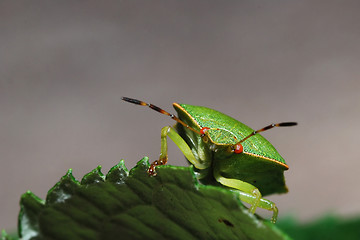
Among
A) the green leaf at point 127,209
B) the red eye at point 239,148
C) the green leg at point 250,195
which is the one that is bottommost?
the green leaf at point 127,209

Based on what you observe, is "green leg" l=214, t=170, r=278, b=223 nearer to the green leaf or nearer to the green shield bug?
the green shield bug

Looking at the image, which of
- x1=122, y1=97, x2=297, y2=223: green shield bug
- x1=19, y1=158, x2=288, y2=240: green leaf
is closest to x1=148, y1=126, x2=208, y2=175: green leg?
x1=122, y1=97, x2=297, y2=223: green shield bug

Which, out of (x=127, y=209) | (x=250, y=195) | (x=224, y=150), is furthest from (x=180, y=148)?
(x=127, y=209)

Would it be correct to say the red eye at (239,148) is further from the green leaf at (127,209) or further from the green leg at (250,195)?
the green leaf at (127,209)

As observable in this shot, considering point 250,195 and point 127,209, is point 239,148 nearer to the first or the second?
point 250,195

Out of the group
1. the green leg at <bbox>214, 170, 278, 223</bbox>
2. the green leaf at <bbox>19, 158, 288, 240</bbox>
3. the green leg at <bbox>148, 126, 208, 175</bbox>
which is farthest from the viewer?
the green leg at <bbox>148, 126, 208, 175</bbox>

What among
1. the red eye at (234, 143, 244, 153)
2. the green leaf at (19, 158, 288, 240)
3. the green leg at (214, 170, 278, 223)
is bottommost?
the green leaf at (19, 158, 288, 240)

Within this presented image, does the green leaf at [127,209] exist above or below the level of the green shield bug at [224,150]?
below

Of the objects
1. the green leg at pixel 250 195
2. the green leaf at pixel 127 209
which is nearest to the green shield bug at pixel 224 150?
the green leg at pixel 250 195
